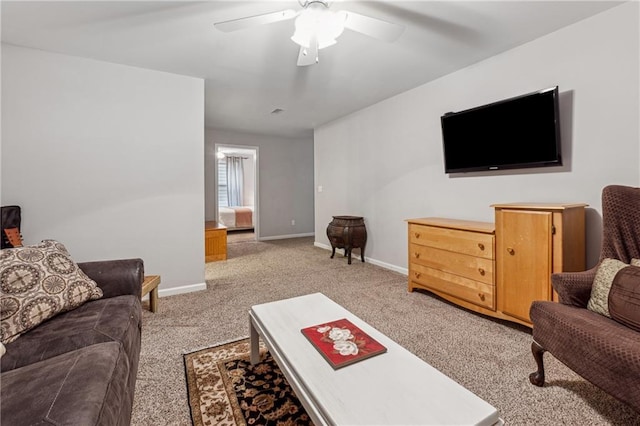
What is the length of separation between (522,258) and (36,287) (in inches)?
118

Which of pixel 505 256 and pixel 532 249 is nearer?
pixel 532 249

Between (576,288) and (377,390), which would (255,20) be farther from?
(576,288)

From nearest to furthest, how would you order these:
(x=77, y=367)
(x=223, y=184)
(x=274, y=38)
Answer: (x=77, y=367), (x=274, y=38), (x=223, y=184)

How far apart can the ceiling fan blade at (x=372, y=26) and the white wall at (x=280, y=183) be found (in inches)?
191

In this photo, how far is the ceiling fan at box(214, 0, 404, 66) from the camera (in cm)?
172

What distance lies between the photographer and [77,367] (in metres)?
1.02

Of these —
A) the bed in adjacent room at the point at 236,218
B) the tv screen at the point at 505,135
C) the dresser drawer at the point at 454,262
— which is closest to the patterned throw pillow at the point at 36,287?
the dresser drawer at the point at 454,262

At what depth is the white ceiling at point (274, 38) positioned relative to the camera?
2.03 m

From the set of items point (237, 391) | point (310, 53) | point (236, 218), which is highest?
point (310, 53)

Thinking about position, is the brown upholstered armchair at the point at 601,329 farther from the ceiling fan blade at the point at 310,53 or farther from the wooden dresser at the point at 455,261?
the ceiling fan blade at the point at 310,53

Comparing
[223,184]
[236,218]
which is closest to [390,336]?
[236,218]

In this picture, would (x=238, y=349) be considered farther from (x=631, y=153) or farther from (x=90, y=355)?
(x=631, y=153)

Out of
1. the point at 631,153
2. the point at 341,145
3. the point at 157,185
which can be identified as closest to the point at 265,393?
the point at 157,185

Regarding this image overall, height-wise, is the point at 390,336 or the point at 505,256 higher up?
the point at 505,256
